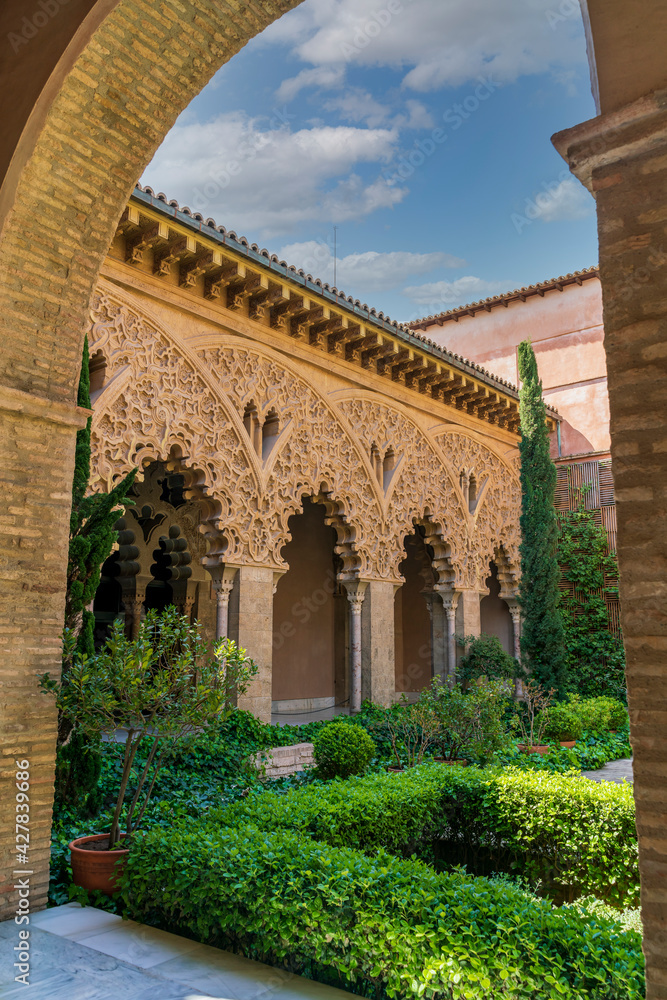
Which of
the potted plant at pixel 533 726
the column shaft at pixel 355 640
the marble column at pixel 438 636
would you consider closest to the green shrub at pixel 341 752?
the potted plant at pixel 533 726

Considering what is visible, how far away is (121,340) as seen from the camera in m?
8.81

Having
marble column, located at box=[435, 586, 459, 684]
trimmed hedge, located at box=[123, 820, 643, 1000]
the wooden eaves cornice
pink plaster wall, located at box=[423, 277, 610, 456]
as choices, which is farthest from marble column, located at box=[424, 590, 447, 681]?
trimmed hedge, located at box=[123, 820, 643, 1000]

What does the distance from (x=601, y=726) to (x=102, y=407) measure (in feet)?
31.0

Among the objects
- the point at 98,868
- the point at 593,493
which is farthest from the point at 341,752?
the point at 593,493

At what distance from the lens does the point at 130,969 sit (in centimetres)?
354

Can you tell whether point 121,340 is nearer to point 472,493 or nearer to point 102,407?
point 102,407

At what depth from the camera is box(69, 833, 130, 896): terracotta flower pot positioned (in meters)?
4.53

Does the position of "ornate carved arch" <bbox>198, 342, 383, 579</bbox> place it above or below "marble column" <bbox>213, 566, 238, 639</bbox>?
above

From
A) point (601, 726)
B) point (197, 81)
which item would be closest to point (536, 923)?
point (197, 81)

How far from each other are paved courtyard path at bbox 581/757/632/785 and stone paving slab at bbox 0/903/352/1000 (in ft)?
19.9

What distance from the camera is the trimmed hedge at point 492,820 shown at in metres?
5.11

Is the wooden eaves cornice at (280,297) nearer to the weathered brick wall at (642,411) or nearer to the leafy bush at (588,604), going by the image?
the leafy bush at (588,604)

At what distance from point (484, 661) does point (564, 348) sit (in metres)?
9.41

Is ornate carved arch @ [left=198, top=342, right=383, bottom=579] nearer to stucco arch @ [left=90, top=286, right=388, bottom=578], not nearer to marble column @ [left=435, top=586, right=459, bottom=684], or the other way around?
stucco arch @ [left=90, top=286, right=388, bottom=578]
